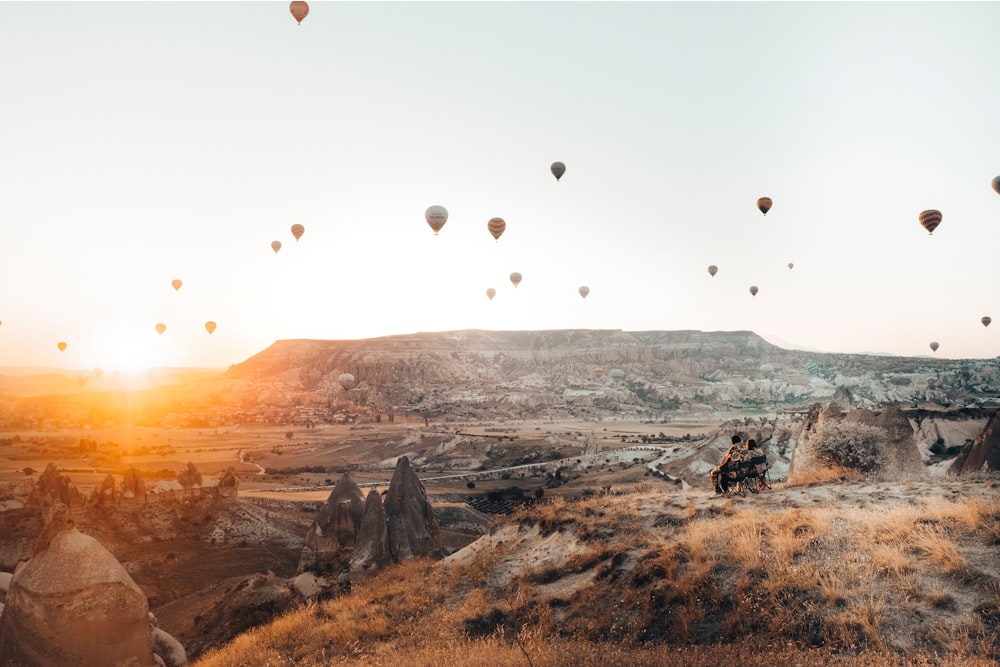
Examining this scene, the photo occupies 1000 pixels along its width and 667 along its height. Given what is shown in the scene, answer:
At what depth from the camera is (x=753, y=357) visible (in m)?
162

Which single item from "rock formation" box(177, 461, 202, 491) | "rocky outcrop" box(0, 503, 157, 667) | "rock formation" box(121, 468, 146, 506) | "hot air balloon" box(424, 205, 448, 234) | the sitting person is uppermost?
"hot air balloon" box(424, 205, 448, 234)

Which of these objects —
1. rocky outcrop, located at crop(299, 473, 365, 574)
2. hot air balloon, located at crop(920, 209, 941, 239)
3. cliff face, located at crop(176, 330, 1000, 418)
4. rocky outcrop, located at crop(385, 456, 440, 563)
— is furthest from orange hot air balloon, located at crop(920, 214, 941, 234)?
cliff face, located at crop(176, 330, 1000, 418)

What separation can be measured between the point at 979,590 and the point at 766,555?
280cm

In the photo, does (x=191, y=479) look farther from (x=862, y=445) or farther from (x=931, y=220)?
(x=931, y=220)

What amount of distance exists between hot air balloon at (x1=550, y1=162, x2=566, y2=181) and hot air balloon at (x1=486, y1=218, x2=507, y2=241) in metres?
5.03

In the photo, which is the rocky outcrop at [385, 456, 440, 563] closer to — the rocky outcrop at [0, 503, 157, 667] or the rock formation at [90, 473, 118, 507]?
the rocky outcrop at [0, 503, 157, 667]

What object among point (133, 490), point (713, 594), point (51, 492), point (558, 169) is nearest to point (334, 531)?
point (133, 490)

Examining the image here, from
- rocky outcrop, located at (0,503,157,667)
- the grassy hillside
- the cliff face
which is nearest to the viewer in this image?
the grassy hillside

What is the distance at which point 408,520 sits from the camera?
24.0 meters

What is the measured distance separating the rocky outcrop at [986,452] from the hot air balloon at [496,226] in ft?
90.9

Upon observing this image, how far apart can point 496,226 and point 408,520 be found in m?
21.2

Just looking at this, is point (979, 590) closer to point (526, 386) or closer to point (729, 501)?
point (729, 501)

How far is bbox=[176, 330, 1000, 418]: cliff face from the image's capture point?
421 ft

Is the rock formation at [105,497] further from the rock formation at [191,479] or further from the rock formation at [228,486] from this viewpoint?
the rock formation at [191,479]
